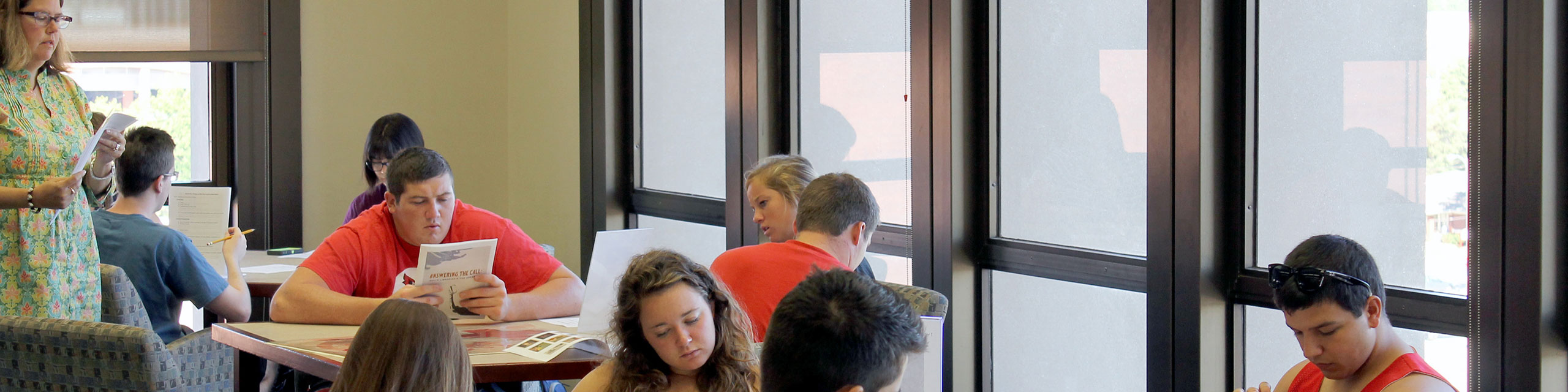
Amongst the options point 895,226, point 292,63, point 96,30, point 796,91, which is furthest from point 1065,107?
point 96,30

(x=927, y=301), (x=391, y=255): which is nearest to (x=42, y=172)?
(x=391, y=255)

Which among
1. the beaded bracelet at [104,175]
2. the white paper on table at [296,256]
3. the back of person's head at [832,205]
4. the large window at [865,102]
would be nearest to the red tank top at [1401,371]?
the back of person's head at [832,205]

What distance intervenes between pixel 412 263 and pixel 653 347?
1.33m

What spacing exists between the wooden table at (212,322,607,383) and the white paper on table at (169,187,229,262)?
4.60ft

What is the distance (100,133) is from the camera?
8.09ft

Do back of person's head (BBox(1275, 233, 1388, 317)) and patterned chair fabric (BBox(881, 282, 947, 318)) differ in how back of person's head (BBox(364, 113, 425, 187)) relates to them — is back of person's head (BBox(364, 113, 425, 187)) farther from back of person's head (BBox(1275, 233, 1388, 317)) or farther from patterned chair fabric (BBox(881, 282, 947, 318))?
back of person's head (BBox(1275, 233, 1388, 317))

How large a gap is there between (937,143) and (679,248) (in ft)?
5.82

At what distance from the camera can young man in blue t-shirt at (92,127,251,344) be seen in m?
3.16

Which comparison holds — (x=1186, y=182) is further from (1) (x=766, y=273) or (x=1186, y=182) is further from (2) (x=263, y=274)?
(2) (x=263, y=274)

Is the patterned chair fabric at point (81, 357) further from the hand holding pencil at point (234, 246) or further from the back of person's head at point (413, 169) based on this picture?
the hand holding pencil at point (234, 246)

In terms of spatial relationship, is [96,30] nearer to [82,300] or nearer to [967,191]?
[82,300]

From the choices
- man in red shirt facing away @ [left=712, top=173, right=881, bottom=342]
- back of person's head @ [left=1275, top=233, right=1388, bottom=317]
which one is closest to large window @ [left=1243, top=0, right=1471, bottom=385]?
back of person's head @ [left=1275, top=233, right=1388, bottom=317]

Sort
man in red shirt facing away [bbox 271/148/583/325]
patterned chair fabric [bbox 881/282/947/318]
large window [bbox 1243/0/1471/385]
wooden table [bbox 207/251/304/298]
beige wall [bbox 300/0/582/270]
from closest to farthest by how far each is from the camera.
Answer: large window [bbox 1243/0/1471/385] < patterned chair fabric [bbox 881/282/947/318] < man in red shirt facing away [bbox 271/148/583/325] < wooden table [bbox 207/251/304/298] < beige wall [bbox 300/0/582/270]

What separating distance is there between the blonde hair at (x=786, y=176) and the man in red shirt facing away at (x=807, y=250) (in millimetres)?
238
